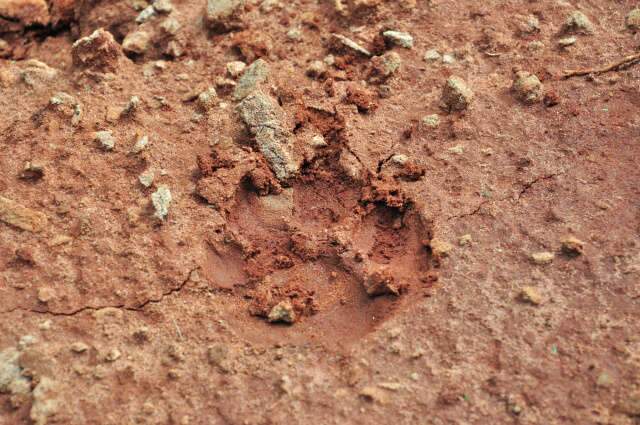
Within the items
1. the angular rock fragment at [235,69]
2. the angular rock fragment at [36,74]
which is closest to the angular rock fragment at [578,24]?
the angular rock fragment at [235,69]

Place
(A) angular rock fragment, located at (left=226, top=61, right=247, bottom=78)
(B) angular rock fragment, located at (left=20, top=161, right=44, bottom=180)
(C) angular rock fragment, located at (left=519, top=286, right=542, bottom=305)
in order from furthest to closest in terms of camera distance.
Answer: (A) angular rock fragment, located at (left=226, top=61, right=247, bottom=78), (B) angular rock fragment, located at (left=20, top=161, right=44, bottom=180), (C) angular rock fragment, located at (left=519, top=286, right=542, bottom=305)

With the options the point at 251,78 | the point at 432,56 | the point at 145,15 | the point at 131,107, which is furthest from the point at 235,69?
the point at 432,56

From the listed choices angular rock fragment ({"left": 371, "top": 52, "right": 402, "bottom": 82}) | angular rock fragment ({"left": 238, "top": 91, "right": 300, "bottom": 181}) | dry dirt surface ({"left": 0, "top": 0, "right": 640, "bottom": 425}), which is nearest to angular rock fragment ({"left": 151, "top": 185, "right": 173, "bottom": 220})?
dry dirt surface ({"left": 0, "top": 0, "right": 640, "bottom": 425})

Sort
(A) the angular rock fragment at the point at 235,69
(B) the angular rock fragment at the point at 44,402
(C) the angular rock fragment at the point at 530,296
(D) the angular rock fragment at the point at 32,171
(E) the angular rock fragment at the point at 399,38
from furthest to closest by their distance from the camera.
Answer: (E) the angular rock fragment at the point at 399,38 → (A) the angular rock fragment at the point at 235,69 → (D) the angular rock fragment at the point at 32,171 → (C) the angular rock fragment at the point at 530,296 → (B) the angular rock fragment at the point at 44,402

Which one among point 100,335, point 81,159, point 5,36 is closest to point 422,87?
point 81,159

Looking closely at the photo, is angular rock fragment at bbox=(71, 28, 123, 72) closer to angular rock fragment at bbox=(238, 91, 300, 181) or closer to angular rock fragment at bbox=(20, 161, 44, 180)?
angular rock fragment at bbox=(20, 161, 44, 180)

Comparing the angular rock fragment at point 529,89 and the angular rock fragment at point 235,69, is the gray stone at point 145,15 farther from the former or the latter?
the angular rock fragment at point 529,89
